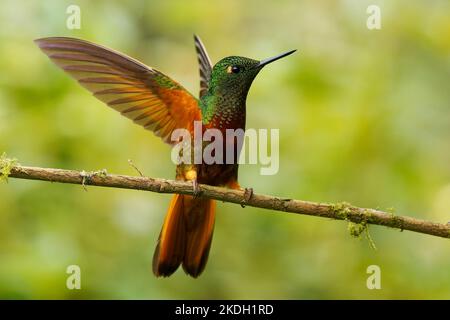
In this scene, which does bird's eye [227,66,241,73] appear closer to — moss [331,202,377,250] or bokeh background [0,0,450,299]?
bokeh background [0,0,450,299]

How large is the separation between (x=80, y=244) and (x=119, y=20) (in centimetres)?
201

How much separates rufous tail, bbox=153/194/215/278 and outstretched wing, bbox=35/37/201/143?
503 mm

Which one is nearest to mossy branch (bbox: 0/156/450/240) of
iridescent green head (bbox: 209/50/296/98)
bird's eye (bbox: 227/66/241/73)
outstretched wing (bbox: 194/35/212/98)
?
iridescent green head (bbox: 209/50/296/98)

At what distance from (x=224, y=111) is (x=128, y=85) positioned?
27.3 inches

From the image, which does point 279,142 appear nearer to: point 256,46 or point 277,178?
point 277,178

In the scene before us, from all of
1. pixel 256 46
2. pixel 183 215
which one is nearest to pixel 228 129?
pixel 183 215

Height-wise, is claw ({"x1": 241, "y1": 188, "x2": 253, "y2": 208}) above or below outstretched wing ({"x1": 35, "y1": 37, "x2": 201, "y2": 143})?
below

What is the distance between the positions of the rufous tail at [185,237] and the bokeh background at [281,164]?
0.28m

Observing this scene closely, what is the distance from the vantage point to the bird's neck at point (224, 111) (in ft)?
15.9

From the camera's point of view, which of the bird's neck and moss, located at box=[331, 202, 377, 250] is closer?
moss, located at box=[331, 202, 377, 250]

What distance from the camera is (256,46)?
6.11m

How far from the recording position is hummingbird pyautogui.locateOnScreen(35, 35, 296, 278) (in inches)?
185

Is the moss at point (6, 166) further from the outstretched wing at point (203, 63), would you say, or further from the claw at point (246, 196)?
the outstretched wing at point (203, 63)

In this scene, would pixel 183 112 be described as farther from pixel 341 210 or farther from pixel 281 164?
pixel 341 210
